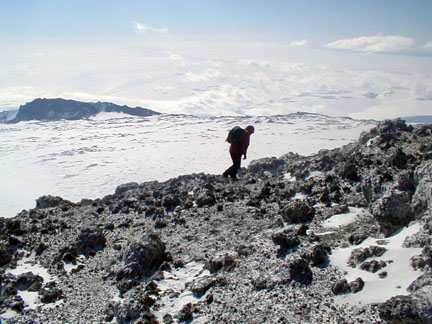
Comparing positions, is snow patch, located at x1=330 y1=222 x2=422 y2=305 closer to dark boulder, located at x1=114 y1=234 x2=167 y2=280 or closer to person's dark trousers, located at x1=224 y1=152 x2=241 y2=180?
dark boulder, located at x1=114 y1=234 x2=167 y2=280

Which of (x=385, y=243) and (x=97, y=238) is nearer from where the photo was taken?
(x=385, y=243)

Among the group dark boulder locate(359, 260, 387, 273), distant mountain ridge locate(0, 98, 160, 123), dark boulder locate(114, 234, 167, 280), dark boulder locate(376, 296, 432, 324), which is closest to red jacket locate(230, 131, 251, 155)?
dark boulder locate(114, 234, 167, 280)

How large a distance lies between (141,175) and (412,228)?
42.8 m

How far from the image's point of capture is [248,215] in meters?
9.29

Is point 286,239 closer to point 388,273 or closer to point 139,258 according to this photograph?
point 388,273

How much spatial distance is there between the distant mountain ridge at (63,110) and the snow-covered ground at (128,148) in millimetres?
18786

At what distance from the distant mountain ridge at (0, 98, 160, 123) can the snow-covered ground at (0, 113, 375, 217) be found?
18.8 meters

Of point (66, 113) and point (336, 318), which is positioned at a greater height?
point (66, 113)

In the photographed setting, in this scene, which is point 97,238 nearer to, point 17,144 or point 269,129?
point 269,129

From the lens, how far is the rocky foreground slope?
4.85 m

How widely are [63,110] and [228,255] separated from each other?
11749cm

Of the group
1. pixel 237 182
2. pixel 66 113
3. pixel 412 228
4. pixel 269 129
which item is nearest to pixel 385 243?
pixel 412 228

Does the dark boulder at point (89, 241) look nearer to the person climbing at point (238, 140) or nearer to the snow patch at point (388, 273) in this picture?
the person climbing at point (238, 140)

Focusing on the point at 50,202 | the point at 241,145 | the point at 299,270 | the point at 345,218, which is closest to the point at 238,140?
the point at 241,145
